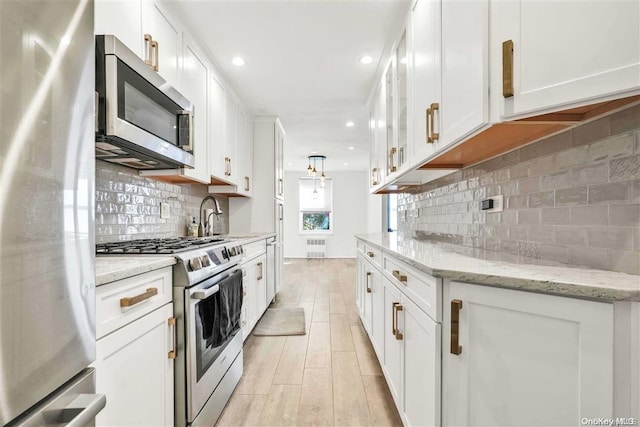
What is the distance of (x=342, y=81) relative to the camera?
3.12 m

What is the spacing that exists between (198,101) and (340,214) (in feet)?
21.8

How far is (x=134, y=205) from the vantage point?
2113 millimetres

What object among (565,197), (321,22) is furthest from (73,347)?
(321,22)

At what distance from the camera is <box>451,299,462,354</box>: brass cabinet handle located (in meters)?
1.00

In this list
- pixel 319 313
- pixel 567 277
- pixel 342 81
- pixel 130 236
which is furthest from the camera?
pixel 319 313

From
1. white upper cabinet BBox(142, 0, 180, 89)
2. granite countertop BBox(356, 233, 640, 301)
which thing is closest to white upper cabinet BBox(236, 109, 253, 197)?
white upper cabinet BBox(142, 0, 180, 89)

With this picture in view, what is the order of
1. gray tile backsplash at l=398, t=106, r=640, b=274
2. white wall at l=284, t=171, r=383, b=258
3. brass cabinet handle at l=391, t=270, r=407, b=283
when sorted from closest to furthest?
gray tile backsplash at l=398, t=106, r=640, b=274
brass cabinet handle at l=391, t=270, r=407, b=283
white wall at l=284, t=171, r=383, b=258

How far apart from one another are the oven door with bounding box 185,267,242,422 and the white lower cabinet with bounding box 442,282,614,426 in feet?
3.59

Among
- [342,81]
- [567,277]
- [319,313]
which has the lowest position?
[319,313]

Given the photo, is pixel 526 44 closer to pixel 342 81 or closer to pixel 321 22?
pixel 321 22

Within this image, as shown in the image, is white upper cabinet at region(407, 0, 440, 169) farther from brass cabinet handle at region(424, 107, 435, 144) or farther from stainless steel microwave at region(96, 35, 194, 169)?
stainless steel microwave at region(96, 35, 194, 169)

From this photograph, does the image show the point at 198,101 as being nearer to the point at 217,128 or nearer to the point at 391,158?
the point at 217,128

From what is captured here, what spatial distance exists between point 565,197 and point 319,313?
2918 mm

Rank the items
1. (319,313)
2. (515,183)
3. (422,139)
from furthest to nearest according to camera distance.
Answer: (319,313) < (422,139) < (515,183)
